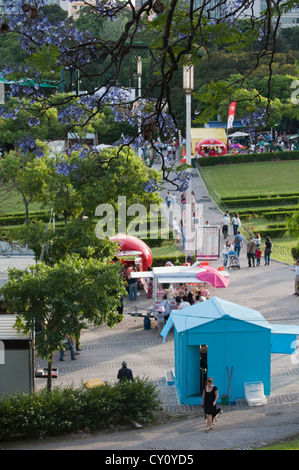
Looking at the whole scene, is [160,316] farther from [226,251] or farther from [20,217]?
[20,217]

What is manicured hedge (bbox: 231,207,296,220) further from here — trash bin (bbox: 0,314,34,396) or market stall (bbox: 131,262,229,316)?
trash bin (bbox: 0,314,34,396)

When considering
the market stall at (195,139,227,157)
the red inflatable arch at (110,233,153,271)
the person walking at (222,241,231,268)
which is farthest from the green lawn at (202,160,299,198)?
the red inflatable arch at (110,233,153,271)

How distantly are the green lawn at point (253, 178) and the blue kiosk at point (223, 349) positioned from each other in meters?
28.8

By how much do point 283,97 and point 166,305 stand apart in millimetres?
50351

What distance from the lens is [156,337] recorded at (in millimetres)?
20328

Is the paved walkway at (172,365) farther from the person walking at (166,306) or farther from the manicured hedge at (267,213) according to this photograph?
the manicured hedge at (267,213)

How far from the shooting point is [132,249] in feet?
83.3

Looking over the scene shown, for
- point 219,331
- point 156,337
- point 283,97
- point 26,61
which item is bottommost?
point 156,337

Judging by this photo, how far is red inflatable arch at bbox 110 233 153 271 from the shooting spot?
2514 centimetres

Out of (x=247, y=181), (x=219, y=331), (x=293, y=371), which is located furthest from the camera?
(x=247, y=181)

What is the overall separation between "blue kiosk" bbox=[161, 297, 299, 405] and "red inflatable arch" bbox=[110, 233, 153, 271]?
10.1m

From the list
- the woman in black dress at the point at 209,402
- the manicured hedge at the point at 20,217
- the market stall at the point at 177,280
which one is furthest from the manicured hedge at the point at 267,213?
the woman in black dress at the point at 209,402
